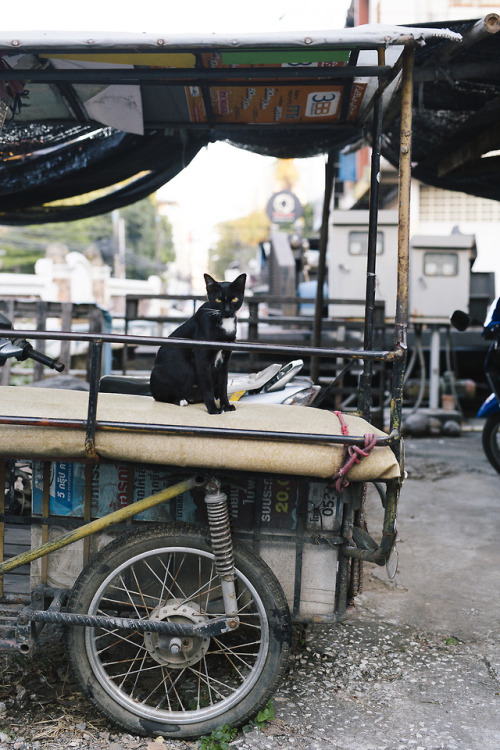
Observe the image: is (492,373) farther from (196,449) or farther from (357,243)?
(196,449)

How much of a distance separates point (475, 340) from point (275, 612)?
28.7 ft

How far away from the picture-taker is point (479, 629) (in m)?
3.44

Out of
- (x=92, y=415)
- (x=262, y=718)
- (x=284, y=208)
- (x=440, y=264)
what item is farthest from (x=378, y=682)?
(x=284, y=208)

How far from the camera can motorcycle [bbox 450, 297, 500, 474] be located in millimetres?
5234

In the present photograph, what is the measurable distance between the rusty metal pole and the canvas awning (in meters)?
0.16

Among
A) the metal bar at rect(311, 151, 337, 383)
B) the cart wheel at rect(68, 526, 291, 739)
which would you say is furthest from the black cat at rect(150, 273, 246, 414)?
the metal bar at rect(311, 151, 337, 383)

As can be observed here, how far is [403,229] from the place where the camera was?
2588mm

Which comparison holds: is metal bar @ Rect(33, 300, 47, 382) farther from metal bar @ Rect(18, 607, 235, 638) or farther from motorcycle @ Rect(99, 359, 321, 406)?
metal bar @ Rect(18, 607, 235, 638)

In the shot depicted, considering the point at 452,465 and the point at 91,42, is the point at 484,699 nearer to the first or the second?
the point at 91,42

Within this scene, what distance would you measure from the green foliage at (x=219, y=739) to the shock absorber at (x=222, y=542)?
0.40 m

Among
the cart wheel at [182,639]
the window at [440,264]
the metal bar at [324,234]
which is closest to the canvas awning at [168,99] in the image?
the metal bar at [324,234]

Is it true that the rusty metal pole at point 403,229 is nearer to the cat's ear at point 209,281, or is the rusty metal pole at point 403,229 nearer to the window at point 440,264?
the cat's ear at point 209,281

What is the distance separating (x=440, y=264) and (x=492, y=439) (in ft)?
11.5

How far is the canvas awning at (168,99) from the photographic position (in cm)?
A: 232
